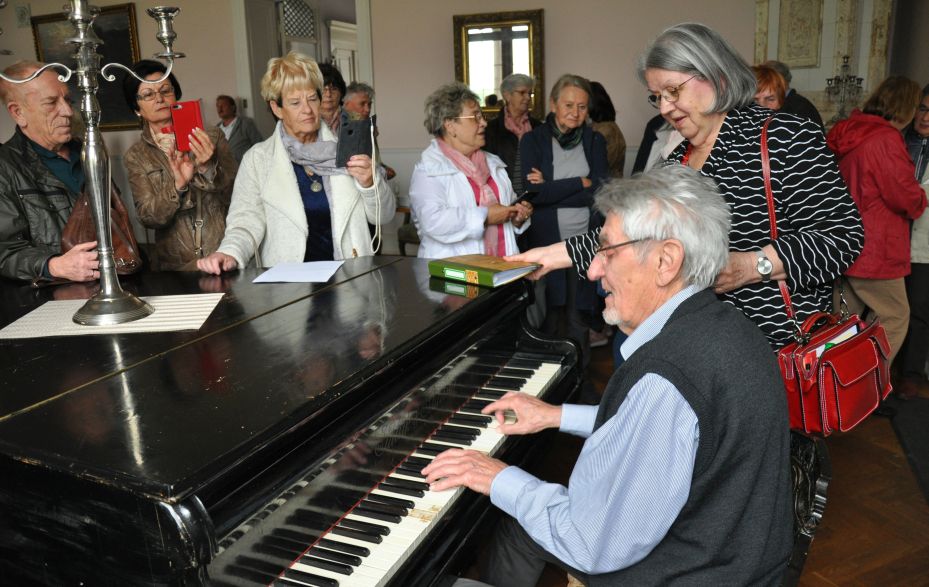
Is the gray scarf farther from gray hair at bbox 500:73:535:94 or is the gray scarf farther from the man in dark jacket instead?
gray hair at bbox 500:73:535:94

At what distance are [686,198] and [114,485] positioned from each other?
3.58ft

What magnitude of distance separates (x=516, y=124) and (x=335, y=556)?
3.98 m

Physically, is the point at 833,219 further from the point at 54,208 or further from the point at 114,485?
the point at 54,208

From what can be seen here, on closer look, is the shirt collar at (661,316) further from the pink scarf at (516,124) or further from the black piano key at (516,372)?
the pink scarf at (516,124)

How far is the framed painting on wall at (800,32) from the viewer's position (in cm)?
608

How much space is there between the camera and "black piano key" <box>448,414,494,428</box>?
182cm

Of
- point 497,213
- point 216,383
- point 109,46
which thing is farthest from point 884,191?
point 109,46

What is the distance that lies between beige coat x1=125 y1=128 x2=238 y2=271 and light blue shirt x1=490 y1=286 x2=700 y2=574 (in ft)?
6.75

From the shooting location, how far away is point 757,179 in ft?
6.18

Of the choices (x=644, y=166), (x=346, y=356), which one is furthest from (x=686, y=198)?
(x=644, y=166)

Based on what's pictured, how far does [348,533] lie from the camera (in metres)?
1.38

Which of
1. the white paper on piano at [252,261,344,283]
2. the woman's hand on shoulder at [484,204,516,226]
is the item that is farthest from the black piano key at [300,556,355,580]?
the woman's hand on shoulder at [484,204,516,226]

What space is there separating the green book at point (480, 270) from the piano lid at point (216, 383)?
52 millimetres

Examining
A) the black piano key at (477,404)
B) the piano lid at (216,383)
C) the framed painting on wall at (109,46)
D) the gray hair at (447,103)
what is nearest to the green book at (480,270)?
the piano lid at (216,383)
